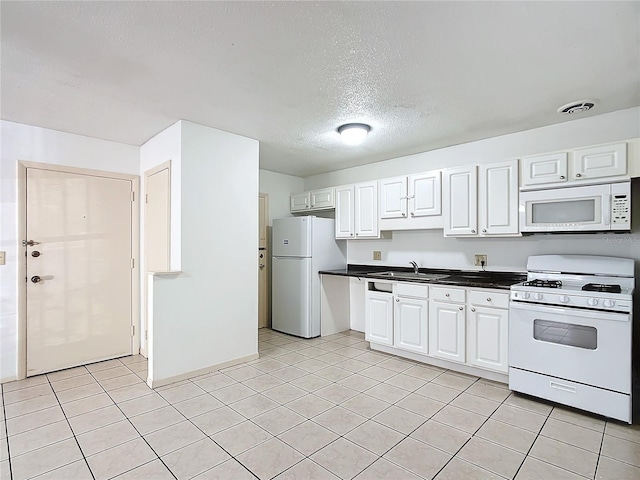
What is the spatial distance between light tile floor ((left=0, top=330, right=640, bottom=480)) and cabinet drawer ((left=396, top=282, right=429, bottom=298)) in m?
0.79

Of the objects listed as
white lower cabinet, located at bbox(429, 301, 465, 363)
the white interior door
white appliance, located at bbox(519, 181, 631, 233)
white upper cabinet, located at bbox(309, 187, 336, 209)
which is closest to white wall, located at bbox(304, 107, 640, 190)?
white appliance, located at bbox(519, 181, 631, 233)

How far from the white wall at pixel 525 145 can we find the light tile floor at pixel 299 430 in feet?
6.85

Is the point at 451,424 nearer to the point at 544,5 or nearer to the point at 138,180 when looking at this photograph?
the point at 544,5

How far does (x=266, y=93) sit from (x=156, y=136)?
169cm

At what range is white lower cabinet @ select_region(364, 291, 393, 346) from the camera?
12.8 feet

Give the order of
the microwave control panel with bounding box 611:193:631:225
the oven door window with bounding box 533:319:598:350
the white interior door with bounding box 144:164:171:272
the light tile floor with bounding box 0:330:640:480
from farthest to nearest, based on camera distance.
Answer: the white interior door with bounding box 144:164:171:272 → the microwave control panel with bounding box 611:193:631:225 → the oven door window with bounding box 533:319:598:350 → the light tile floor with bounding box 0:330:640:480

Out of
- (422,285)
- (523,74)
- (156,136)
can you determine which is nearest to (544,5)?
(523,74)

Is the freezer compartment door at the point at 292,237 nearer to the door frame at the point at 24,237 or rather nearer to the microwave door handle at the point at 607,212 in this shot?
the door frame at the point at 24,237

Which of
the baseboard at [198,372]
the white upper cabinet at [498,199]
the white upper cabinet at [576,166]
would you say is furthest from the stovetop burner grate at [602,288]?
the baseboard at [198,372]

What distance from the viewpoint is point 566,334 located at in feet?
8.74

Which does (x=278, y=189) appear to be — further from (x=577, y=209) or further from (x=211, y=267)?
(x=577, y=209)

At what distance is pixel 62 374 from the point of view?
3420 millimetres

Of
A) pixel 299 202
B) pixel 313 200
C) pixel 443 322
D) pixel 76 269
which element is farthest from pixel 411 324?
pixel 76 269

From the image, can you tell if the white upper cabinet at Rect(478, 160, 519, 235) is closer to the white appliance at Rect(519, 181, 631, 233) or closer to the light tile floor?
the white appliance at Rect(519, 181, 631, 233)
